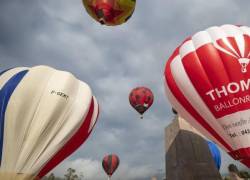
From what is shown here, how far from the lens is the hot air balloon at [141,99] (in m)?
17.9

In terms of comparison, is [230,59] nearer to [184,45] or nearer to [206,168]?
[184,45]

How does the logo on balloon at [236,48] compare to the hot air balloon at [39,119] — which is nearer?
the hot air balloon at [39,119]

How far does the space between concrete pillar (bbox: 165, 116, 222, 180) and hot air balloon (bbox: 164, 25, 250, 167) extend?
3.56m

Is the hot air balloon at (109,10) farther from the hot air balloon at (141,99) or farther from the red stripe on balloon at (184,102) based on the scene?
the hot air balloon at (141,99)

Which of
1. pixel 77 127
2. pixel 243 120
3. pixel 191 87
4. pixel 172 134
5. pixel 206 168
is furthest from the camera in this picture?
pixel 172 134

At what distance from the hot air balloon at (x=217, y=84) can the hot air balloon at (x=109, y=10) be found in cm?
314

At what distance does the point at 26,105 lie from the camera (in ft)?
30.0

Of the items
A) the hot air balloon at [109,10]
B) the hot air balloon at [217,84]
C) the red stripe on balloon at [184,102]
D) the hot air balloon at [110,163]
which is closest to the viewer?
the hot air balloon at [217,84]

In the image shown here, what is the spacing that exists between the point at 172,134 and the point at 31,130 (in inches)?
309

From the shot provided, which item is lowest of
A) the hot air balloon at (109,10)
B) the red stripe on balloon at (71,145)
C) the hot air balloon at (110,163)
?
the red stripe on balloon at (71,145)

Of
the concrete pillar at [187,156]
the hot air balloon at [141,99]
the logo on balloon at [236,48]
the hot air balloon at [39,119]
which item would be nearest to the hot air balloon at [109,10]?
the hot air balloon at [39,119]

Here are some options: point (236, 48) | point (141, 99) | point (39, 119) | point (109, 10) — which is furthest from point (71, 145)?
point (141, 99)

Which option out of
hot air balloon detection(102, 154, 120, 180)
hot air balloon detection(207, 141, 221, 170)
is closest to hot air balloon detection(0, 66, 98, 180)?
hot air balloon detection(207, 141, 221, 170)

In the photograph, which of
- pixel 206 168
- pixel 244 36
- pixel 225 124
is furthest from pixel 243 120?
pixel 206 168
